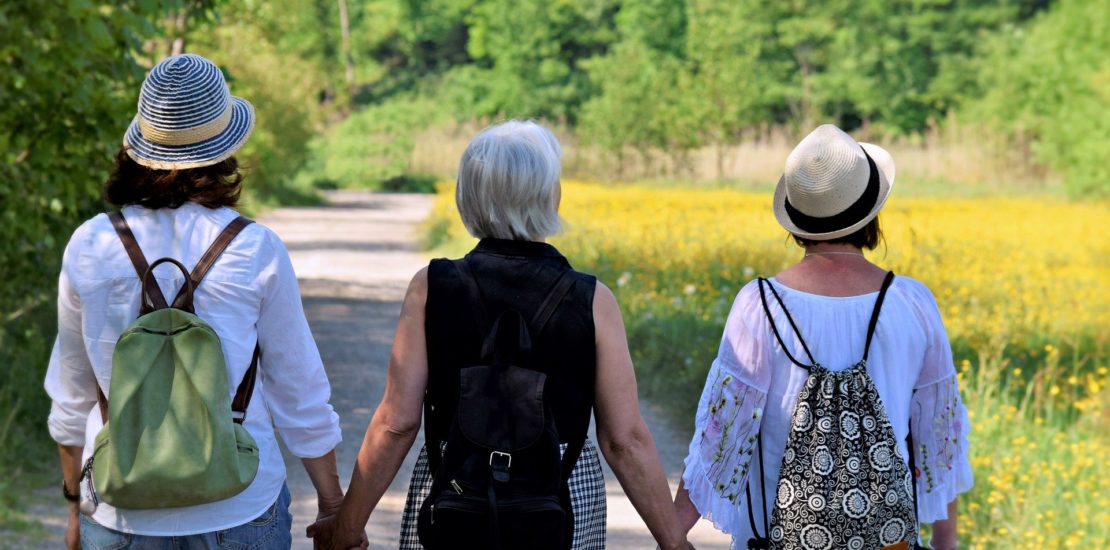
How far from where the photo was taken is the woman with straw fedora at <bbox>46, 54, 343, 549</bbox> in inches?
113

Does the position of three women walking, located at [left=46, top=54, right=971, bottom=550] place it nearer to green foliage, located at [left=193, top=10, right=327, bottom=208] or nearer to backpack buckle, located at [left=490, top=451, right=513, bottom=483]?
backpack buckle, located at [left=490, top=451, right=513, bottom=483]

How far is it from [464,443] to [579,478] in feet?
0.95

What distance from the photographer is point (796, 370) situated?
321cm

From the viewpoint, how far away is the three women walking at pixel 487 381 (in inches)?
111

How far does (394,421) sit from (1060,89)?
48.0 metres

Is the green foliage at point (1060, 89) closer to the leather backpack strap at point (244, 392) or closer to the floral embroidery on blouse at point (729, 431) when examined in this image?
the floral embroidery on blouse at point (729, 431)

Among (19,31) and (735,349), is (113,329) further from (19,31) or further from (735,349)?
(19,31)

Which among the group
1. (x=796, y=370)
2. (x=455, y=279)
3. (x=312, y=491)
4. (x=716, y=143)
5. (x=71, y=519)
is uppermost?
(x=455, y=279)

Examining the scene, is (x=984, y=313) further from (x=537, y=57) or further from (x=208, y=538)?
(x=537, y=57)

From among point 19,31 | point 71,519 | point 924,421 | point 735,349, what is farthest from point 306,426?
point 19,31

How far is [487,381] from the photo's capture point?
3.07 m

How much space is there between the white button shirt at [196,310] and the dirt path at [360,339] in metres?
3.31

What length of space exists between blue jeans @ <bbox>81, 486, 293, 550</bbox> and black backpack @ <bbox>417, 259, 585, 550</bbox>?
0.35 metres

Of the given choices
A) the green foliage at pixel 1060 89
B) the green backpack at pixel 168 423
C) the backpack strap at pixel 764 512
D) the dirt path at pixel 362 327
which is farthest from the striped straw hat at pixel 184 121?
the green foliage at pixel 1060 89
